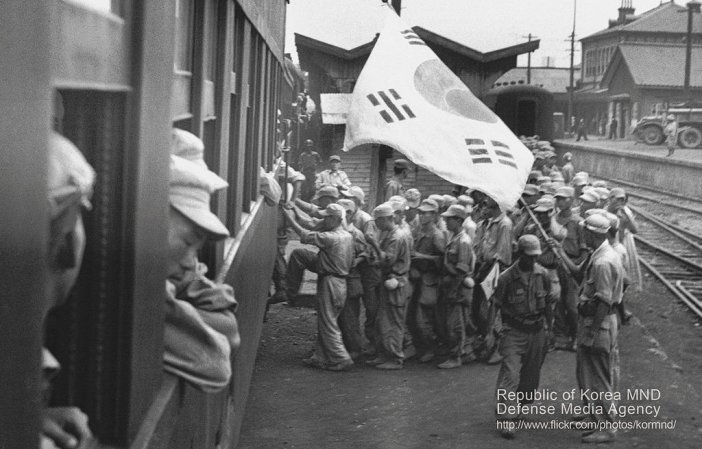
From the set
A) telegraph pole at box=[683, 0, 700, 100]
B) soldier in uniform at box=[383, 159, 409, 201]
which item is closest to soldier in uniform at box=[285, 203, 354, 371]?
soldier in uniform at box=[383, 159, 409, 201]

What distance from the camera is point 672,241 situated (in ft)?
71.0

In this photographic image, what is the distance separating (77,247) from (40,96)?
30 cm

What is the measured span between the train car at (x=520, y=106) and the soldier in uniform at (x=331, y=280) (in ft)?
117

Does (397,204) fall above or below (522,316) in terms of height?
above

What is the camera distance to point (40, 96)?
136 centimetres

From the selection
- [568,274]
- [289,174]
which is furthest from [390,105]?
[289,174]

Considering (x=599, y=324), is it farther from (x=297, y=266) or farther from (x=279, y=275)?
(x=279, y=275)

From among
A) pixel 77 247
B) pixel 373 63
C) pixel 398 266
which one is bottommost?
pixel 398 266

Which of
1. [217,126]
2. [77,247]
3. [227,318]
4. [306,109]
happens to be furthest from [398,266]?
[306,109]

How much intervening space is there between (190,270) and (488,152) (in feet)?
21.2

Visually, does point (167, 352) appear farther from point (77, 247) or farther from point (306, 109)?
point (306, 109)

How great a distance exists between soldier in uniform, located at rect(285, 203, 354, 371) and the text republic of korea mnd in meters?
2.19

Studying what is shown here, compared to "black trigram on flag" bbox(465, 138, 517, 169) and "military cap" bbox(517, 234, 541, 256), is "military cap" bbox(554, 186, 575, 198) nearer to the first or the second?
"black trigram on flag" bbox(465, 138, 517, 169)

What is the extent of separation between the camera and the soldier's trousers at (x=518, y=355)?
895 cm
